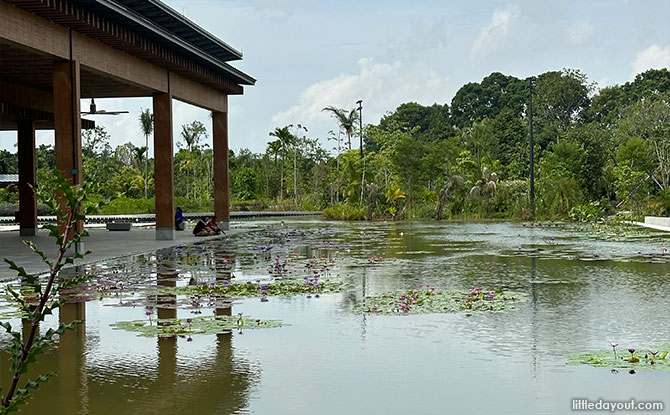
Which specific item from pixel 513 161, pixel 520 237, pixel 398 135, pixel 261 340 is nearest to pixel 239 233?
pixel 520 237

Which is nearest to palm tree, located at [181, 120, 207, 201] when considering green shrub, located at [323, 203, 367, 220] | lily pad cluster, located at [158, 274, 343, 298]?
green shrub, located at [323, 203, 367, 220]

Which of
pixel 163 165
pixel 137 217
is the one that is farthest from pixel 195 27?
pixel 137 217

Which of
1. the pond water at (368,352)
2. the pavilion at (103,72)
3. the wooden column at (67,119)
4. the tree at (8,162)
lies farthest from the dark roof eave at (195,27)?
the tree at (8,162)

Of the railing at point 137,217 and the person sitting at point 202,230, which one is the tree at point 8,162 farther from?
the person sitting at point 202,230

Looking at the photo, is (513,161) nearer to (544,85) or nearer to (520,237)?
(544,85)

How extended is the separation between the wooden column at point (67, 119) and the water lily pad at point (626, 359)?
17.3m

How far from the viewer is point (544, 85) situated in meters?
93.9

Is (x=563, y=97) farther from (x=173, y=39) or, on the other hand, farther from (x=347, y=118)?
Result: (x=173, y=39)

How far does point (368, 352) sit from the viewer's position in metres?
8.51

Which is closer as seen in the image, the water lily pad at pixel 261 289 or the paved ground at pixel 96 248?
the water lily pad at pixel 261 289

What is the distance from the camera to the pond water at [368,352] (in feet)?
21.6

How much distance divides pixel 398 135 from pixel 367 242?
54.2m

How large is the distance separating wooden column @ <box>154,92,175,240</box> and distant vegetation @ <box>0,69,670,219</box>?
4650 mm

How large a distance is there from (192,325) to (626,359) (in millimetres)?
5355
